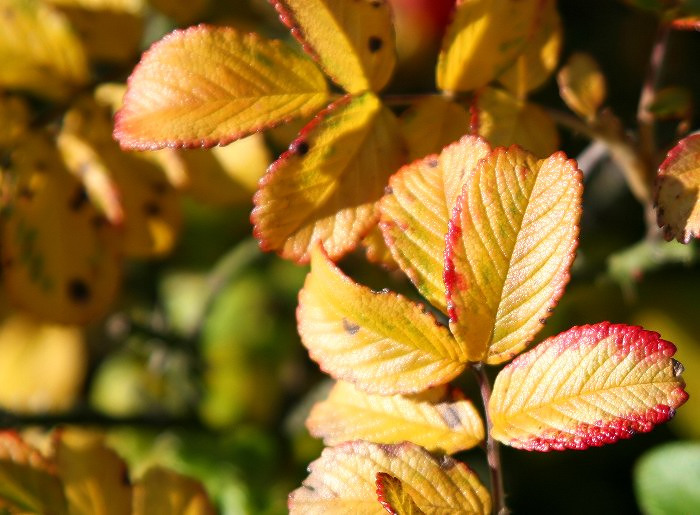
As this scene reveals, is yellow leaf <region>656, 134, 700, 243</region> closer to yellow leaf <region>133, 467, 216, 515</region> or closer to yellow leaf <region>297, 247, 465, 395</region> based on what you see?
yellow leaf <region>297, 247, 465, 395</region>

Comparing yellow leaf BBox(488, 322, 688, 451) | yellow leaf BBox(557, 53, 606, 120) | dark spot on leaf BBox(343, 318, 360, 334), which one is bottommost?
yellow leaf BBox(488, 322, 688, 451)

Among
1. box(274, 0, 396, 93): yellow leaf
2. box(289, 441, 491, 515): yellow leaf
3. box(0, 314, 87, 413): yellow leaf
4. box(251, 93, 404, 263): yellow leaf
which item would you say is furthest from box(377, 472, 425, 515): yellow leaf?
box(0, 314, 87, 413): yellow leaf

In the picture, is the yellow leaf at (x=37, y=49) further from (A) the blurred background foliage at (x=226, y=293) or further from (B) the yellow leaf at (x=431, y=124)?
(B) the yellow leaf at (x=431, y=124)

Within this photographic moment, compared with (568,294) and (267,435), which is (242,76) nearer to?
(568,294)

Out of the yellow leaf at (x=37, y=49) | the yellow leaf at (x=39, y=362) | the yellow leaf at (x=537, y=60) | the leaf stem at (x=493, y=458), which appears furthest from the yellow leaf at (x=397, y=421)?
the yellow leaf at (x=39, y=362)

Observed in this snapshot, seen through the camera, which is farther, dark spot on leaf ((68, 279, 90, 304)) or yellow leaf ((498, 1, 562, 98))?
dark spot on leaf ((68, 279, 90, 304))

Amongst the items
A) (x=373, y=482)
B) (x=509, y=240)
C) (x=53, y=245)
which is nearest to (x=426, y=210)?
(x=509, y=240)

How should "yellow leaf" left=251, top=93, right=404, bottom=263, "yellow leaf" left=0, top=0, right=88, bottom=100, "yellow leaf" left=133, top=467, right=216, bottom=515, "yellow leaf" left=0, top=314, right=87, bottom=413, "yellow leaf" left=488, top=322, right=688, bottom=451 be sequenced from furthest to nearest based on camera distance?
1. "yellow leaf" left=0, top=314, right=87, bottom=413
2. "yellow leaf" left=0, top=0, right=88, bottom=100
3. "yellow leaf" left=133, top=467, right=216, bottom=515
4. "yellow leaf" left=251, top=93, right=404, bottom=263
5. "yellow leaf" left=488, top=322, right=688, bottom=451
